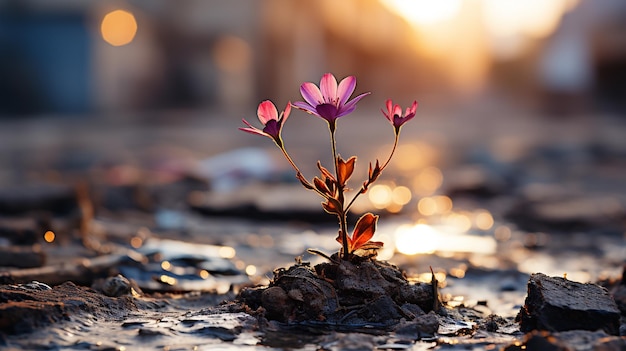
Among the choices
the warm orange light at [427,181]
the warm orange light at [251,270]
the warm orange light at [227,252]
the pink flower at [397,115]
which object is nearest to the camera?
the pink flower at [397,115]

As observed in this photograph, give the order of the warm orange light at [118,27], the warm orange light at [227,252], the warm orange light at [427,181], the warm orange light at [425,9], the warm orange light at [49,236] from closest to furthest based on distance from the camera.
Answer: the warm orange light at [49,236], the warm orange light at [227,252], the warm orange light at [427,181], the warm orange light at [118,27], the warm orange light at [425,9]

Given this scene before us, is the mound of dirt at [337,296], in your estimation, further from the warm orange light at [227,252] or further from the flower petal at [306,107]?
the warm orange light at [227,252]

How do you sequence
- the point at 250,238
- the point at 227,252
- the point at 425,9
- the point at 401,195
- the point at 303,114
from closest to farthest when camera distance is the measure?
the point at 227,252 → the point at 250,238 → the point at 401,195 → the point at 303,114 → the point at 425,9

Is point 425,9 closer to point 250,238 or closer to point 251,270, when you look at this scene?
point 250,238

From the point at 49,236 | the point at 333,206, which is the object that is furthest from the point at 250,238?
the point at 333,206

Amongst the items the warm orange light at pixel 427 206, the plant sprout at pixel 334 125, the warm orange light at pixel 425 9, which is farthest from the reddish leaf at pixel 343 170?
the warm orange light at pixel 425 9

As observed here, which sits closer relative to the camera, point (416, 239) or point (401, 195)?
point (416, 239)

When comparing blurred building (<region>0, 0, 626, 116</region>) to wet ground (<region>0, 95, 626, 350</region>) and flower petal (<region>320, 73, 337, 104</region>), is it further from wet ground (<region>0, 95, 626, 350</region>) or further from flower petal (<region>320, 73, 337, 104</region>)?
flower petal (<region>320, 73, 337, 104</region>)
